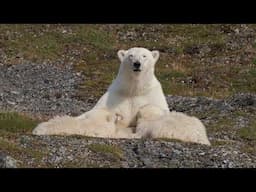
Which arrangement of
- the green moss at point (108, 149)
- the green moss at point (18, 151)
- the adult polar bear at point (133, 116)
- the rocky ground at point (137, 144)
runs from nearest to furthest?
the green moss at point (18, 151) → the rocky ground at point (137, 144) → the green moss at point (108, 149) → the adult polar bear at point (133, 116)

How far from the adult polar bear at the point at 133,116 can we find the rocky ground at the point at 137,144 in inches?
24.9

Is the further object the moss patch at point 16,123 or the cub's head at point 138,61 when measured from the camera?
the moss patch at point 16,123

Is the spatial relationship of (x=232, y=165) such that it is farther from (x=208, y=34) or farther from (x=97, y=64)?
(x=208, y=34)

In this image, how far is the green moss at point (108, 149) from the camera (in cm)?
1351

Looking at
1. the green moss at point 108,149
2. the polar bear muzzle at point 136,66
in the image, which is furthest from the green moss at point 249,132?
the green moss at point 108,149

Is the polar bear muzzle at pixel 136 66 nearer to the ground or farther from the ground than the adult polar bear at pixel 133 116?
farther from the ground

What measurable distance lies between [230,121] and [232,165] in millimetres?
7841

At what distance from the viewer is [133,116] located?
56.2 feet

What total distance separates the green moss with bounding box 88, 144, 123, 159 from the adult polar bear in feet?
6.51

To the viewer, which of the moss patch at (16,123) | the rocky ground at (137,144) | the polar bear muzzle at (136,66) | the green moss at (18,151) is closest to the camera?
the green moss at (18,151)

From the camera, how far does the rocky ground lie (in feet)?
42.7

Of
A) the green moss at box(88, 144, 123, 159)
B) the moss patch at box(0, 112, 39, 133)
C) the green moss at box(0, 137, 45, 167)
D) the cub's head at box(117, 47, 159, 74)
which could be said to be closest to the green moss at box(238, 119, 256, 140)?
the cub's head at box(117, 47, 159, 74)

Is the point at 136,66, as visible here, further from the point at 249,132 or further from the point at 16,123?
the point at 249,132

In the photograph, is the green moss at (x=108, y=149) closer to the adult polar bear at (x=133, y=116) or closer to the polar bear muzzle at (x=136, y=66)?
the adult polar bear at (x=133, y=116)
